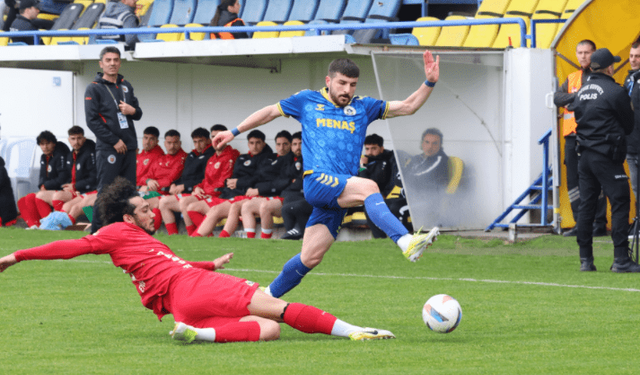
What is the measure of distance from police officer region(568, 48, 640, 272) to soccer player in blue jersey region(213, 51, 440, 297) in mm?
2915

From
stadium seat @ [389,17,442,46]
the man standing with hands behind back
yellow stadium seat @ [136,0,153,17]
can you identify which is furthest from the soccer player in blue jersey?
yellow stadium seat @ [136,0,153,17]

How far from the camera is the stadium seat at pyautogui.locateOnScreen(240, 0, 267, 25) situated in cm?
1917

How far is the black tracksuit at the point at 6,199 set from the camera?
54.0ft

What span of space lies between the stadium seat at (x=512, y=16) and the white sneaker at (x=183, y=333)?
33.1 ft

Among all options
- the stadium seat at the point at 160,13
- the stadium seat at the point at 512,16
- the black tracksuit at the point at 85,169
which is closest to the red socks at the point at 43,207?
the black tracksuit at the point at 85,169

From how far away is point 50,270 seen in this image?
9.71m

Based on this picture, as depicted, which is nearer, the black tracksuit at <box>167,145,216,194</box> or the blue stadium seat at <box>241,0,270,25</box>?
the black tracksuit at <box>167,145,216,194</box>

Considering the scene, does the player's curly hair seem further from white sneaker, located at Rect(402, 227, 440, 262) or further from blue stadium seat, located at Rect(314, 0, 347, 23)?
blue stadium seat, located at Rect(314, 0, 347, 23)

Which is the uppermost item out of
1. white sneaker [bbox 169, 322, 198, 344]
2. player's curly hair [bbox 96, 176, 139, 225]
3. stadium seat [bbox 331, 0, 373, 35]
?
stadium seat [bbox 331, 0, 373, 35]

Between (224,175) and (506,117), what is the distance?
4354 millimetres

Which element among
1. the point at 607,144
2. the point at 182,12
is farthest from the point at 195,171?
the point at 607,144

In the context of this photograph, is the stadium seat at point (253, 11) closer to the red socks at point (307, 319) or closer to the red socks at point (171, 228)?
the red socks at point (171, 228)

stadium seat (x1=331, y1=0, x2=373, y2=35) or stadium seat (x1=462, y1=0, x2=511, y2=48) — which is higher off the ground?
stadium seat (x1=331, y1=0, x2=373, y2=35)

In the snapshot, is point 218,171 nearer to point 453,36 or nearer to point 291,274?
point 453,36
